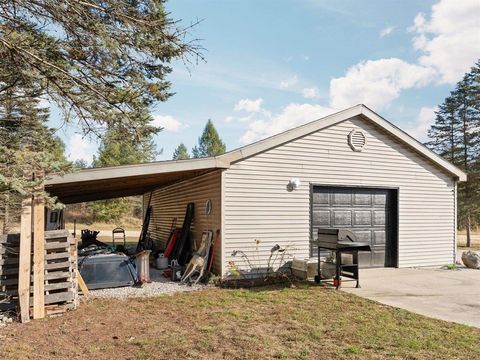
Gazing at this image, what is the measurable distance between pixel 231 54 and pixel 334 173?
4014 millimetres

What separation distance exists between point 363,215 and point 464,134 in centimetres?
2149

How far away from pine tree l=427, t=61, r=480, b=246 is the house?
1504 cm

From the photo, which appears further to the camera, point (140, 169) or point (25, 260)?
point (140, 169)

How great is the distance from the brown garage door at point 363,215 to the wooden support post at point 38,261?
583 cm

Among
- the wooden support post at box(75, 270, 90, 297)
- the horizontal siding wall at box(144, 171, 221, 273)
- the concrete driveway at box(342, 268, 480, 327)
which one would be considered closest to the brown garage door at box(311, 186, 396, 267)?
the concrete driveway at box(342, 268, 480, 327)

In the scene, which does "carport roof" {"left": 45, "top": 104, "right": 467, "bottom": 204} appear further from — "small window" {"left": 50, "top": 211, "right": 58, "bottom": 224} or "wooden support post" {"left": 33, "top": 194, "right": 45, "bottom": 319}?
"small window" {"left": 50, "top": 211, "right": 58, "bottom": 224}

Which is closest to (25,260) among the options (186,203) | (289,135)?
(186,203)

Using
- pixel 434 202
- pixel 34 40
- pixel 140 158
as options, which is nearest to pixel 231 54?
pixel 34 40

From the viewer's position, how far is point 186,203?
433 inches

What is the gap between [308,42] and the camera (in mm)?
10484

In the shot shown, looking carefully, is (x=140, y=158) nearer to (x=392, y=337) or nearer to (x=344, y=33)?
(x=344, y=33)

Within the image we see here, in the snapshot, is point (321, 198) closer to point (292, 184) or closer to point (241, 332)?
point (292, 184)

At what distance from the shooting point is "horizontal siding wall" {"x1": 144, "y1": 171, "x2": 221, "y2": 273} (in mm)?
8484

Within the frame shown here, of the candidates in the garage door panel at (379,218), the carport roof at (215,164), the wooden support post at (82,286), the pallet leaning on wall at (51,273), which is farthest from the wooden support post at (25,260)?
the garage door panel at (379,218)
